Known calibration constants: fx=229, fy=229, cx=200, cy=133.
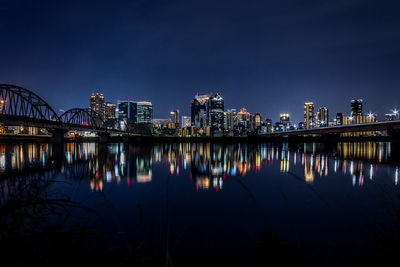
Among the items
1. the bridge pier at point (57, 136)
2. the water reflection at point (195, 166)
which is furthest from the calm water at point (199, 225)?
the bridge pier at point (57, 136)

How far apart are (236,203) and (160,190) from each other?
5258 mm

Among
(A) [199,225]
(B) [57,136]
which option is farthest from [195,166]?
(B) [57,136]

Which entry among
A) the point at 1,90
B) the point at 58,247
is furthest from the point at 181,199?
the point at 1,90

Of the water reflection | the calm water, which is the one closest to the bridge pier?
the water reflection

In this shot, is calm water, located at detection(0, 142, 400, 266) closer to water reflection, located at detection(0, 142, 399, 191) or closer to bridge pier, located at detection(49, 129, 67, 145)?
water reflection, located at detection(0, 142, 399, 191)

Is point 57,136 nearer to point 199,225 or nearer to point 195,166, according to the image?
point 195,166

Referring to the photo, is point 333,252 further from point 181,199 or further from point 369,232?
point 181,199

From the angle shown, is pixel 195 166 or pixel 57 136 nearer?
pixel 195 166

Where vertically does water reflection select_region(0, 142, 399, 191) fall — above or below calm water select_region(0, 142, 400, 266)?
below

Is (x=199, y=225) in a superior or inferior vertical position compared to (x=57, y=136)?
inferior

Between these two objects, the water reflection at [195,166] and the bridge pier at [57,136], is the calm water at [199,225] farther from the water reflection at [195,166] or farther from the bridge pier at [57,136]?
the bridge pier at [57,136]

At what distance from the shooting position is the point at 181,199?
12172 millimetres

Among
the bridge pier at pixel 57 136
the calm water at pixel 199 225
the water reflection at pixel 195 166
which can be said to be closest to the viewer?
the calm water at pixel 199 225

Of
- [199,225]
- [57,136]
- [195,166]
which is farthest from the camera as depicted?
[57,136]
